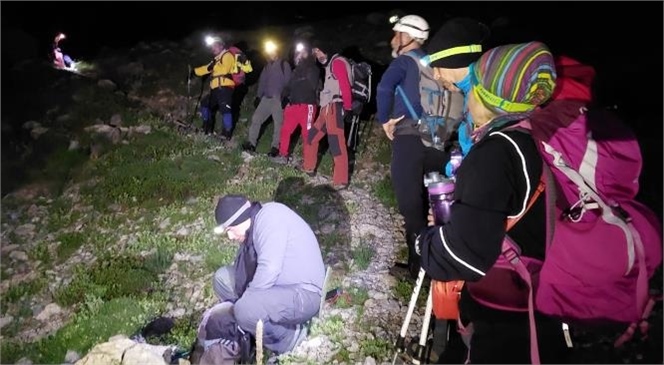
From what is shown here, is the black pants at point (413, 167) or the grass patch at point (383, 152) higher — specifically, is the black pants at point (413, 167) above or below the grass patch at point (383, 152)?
above

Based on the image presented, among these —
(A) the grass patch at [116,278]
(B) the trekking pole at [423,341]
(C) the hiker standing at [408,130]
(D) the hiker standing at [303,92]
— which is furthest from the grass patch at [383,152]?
(B) the trekking pole at [423,341]

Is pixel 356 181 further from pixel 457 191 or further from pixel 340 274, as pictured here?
pixel 457 191

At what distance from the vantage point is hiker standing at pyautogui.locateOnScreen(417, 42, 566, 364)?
269 cm

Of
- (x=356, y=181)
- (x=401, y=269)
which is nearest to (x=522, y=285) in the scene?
(x=401, y=269)

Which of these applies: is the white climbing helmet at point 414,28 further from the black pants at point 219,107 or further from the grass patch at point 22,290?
the black pants at point 219,107

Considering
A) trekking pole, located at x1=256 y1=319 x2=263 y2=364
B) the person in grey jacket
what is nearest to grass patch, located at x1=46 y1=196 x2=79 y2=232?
the person in grey jacket

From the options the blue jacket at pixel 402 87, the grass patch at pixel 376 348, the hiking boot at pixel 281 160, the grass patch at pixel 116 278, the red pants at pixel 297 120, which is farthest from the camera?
the hiking boot at pixel 281 160

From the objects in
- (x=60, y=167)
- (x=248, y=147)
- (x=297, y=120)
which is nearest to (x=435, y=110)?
(x=297, y=120)

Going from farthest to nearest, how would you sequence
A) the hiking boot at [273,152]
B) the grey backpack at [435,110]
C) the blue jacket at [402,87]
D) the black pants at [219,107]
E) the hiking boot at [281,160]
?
the black pants at [219,107] → the hiking boot at [273,152] → the hiking boot at [281,160] → the blue jacket at [402,87] → the grey backpack at [435,110]

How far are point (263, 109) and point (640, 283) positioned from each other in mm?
11452

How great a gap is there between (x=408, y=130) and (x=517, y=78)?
3728mm

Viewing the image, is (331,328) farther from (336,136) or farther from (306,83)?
(306,83)

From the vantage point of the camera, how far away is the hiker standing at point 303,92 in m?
11.8

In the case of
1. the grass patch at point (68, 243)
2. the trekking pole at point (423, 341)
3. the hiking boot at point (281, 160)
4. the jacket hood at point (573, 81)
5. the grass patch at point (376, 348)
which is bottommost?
the grass patch at point (376, 348)
